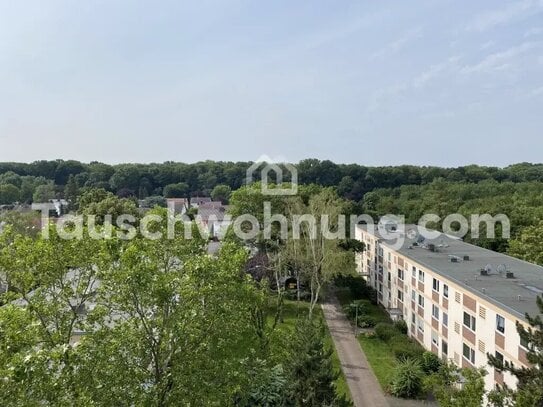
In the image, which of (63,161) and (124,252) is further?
(63,161)

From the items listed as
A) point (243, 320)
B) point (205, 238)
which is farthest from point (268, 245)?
point (243, 320)

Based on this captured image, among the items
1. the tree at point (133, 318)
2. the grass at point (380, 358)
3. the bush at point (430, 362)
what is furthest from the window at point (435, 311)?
the tree at point (133, 318)

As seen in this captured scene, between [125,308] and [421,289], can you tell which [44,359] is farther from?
[421,289]

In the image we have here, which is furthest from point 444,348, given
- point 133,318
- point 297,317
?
point 133,318

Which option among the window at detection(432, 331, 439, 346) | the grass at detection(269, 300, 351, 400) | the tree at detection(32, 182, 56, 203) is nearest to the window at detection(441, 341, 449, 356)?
the window at detection(432, 331, 439, 346)

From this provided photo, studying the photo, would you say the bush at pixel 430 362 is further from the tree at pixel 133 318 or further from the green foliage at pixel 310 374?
the tree at pixel 133 318
